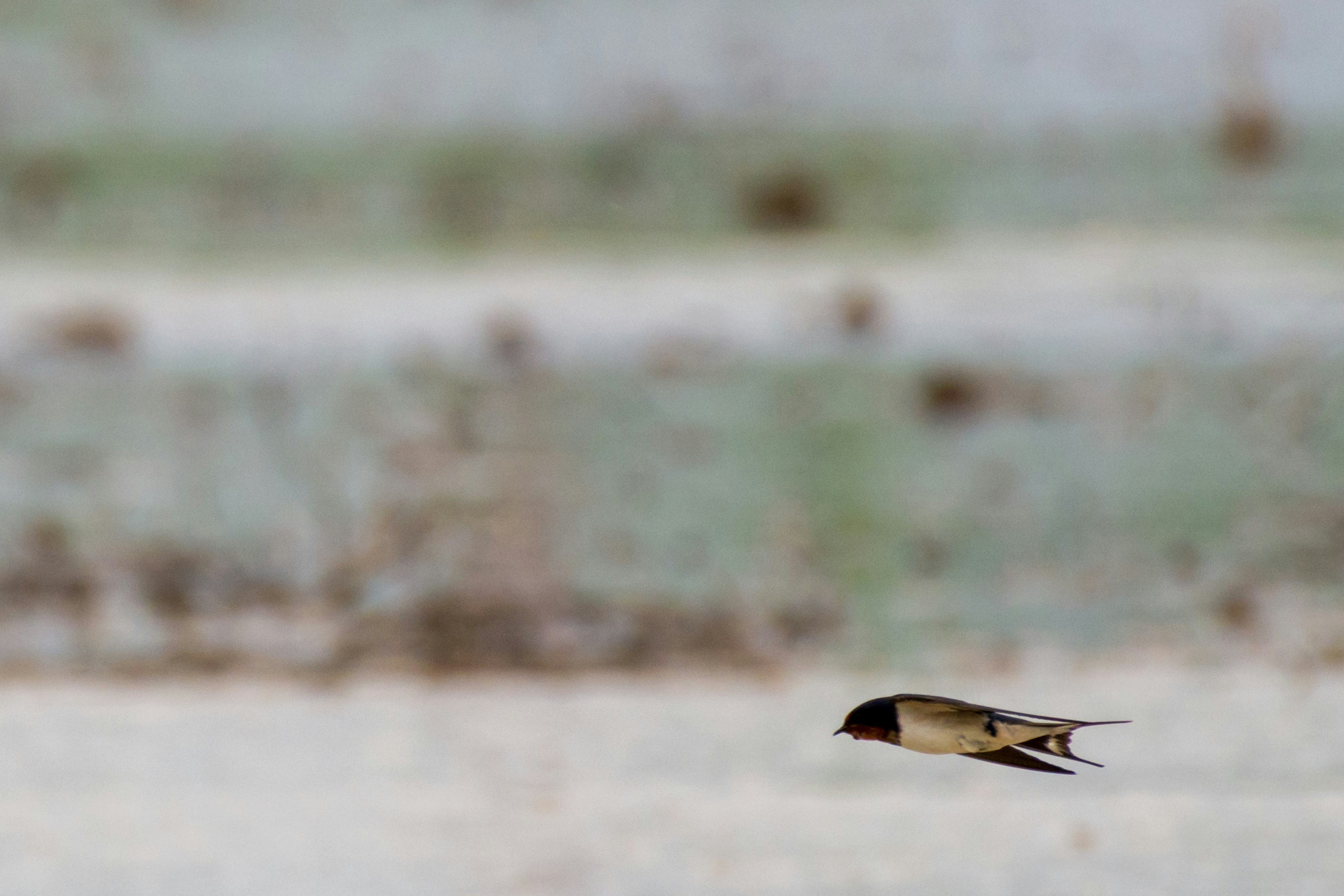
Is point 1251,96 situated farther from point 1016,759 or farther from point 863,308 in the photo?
point 1016,759

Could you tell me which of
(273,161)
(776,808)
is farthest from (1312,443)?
(273,161)

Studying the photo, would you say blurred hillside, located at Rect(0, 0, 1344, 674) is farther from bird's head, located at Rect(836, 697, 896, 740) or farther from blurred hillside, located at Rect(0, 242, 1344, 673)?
bird's head, located at Rect(836, 697, 896, 740)

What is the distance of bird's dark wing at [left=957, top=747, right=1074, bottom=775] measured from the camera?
20 centimetres

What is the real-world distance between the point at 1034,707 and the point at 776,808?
12 centimetres

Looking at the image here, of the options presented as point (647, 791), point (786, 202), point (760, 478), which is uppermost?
point (786, 202)

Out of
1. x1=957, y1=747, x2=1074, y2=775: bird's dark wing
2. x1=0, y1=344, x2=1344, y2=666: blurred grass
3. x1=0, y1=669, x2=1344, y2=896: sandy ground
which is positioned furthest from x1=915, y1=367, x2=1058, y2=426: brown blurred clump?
x1=957, y1=747, x2=1074, y2=775: bird's dark wing

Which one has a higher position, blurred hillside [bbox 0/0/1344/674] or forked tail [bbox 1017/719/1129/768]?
blurred hillside [bbox 0/0/1344/674]

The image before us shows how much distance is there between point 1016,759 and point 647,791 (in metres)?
0.32

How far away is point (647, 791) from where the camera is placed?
52cm

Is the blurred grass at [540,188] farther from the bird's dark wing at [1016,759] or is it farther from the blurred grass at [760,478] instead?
the bird's dark wing at [1016,759]

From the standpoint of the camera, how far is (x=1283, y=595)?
53cm

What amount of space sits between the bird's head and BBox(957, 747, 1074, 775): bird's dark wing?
14mm

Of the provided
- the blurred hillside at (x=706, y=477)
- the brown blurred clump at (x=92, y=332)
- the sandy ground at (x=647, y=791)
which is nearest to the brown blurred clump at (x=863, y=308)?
the blurred hillside at (x=706, y=477)

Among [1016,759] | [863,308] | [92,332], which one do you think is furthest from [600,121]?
[1016,759]
